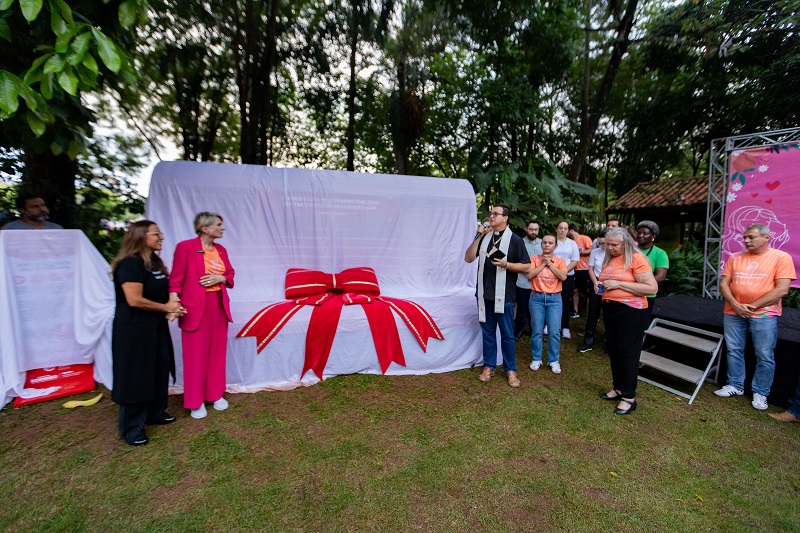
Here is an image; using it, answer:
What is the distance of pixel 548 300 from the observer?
4234 millimetres

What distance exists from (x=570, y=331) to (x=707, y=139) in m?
9.41

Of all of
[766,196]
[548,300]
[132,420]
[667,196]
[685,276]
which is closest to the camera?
[132,420]

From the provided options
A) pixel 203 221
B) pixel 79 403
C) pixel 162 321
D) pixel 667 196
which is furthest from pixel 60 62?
pixel 667 196

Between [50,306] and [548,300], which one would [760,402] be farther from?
[50,306]

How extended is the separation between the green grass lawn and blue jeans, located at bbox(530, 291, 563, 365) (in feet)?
2.32

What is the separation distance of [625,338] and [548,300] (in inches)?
42.6

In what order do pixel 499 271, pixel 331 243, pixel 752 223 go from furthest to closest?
pixel 752 223 → pixel 331 243 → pixel 499 271

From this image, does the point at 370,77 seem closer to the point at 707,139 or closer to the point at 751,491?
the point at 707,139

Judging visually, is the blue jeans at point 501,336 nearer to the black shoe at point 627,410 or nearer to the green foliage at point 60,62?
the black shoe at point 627,410

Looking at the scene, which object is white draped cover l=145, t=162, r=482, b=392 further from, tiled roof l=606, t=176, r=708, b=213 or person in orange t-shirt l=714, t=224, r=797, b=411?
tiled roof l=606, t=176, r=708, b=213

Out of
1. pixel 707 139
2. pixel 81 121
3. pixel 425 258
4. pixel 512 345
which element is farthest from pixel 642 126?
pixel 81 121

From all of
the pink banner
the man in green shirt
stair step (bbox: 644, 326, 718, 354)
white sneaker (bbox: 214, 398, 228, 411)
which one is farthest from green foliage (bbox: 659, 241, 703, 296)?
white sneaker (bbox: 214, 398, 228, 411)

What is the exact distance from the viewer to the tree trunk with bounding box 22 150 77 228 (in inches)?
174

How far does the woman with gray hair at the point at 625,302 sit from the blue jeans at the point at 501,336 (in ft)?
2.81
